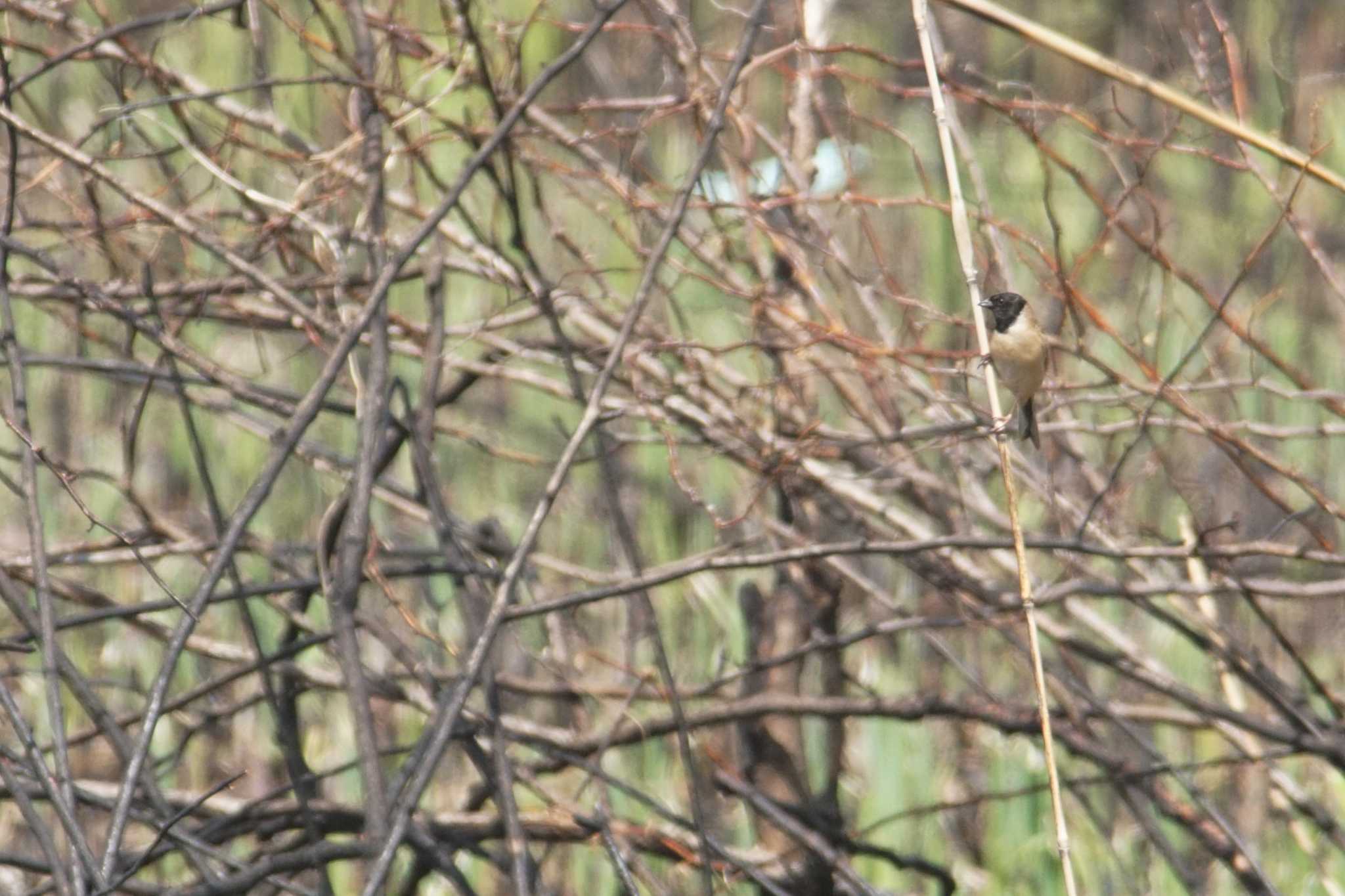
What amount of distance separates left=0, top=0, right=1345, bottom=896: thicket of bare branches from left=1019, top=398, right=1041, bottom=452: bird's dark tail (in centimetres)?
6

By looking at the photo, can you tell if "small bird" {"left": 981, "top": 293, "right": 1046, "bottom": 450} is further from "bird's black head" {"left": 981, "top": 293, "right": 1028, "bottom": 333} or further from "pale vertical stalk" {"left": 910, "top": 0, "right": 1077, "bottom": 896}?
"pale vertical stalk" {"left": 910, "top": 0, "right": 1077, "bottom": 896}

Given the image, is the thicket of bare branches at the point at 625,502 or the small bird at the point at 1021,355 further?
the small bird at the point at 1021,355

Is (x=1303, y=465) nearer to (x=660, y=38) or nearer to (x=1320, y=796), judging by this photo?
(x=1320, y=796)

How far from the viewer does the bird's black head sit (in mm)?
2889

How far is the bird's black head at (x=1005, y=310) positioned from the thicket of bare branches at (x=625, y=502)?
0.21 ft

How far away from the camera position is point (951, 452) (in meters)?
2.98

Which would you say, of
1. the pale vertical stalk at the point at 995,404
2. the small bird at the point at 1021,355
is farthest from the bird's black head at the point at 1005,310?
the pale vertical stalk at the point at 995,404

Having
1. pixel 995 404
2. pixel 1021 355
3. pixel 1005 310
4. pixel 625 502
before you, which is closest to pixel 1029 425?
pixel 1021 355

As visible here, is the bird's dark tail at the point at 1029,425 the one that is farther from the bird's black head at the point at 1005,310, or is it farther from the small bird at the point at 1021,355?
the bird's black head at the point at 1005,310

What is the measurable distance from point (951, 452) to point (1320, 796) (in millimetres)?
1738

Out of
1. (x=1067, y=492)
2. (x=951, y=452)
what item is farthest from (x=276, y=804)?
(x=1067, y=492)

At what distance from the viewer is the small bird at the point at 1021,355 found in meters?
2.73

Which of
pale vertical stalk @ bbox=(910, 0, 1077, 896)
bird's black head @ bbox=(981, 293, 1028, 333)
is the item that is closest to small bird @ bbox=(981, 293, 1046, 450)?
bird's black head @ bbox=(981, 293, 1028, 333)

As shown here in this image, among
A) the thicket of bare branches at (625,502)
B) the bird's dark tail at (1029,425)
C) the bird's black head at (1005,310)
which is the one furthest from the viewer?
the bird's black head at (1005,310)
